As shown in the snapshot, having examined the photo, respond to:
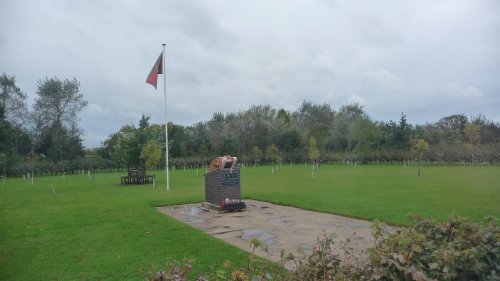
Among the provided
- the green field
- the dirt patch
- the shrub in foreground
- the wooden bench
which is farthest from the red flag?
the shrub in foreground

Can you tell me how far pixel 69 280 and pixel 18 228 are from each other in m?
5.26

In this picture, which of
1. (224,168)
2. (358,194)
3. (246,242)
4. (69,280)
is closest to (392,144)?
(358,194)

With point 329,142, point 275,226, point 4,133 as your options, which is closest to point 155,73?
point 275,226

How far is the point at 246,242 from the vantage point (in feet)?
24.6

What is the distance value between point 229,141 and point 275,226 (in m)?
40.8

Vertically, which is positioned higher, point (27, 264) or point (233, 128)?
point (233, 128)

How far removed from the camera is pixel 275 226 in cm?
907

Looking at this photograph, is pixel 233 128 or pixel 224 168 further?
pixel 233 128

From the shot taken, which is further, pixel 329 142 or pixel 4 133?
pixel 329 142

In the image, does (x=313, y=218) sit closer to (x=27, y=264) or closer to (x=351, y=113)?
(x=27, y=264)

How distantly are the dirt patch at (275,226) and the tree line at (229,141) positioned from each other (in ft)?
82.6

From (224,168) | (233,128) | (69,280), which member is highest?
(233,128)

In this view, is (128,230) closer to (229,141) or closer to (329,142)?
(229,141)

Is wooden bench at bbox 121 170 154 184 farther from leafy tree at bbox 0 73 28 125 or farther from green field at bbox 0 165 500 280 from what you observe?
leafy tree at bbox 0 73 28 125
